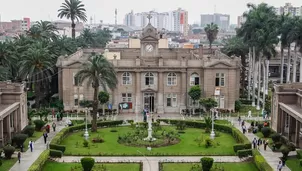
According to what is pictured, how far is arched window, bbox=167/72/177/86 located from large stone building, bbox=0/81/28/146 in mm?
22088

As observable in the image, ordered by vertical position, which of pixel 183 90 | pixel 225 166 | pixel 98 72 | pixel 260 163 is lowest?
pixel 225 166

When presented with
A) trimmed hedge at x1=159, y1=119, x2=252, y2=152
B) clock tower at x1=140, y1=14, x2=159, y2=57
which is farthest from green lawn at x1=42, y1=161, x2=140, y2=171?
A: clock tower at x1=140, y1=14, x2=159, y2=57

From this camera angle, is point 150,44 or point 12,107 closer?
point 12,107

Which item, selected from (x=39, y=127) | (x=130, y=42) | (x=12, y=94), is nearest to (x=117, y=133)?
(x=39, y=127)

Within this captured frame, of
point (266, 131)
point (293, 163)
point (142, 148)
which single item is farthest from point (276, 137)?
point (142, 148)

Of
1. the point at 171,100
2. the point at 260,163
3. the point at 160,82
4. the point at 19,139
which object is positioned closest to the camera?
the point at 260,163

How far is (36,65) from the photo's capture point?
6450 centimetres

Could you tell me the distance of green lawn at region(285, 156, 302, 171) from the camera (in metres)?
39.6

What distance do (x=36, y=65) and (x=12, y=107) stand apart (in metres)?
16.1

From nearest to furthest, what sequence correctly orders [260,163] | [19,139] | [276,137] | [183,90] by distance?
[260,163] < [19,139] < [276,137] < [183,90]

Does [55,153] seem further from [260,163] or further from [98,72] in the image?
[260,163]

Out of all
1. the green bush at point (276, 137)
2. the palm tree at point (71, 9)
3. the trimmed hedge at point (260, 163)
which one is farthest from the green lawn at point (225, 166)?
the palm tree at point (71, 9)

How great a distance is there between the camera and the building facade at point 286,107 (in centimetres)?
4919

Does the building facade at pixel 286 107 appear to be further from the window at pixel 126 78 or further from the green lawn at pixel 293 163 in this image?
the window at pixel 126 78
